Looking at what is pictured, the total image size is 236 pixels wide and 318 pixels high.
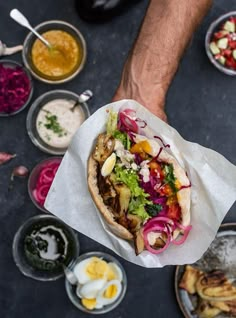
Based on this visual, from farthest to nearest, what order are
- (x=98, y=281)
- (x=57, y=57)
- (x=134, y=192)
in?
(x=57, y=57), (x=98, y=281), (x=134, y=192)

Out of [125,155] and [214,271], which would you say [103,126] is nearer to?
[125,155]

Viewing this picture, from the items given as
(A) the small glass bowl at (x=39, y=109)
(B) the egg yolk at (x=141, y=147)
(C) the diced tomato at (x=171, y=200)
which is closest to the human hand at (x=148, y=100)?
(B) the egg yolk at (x=141, y=147)

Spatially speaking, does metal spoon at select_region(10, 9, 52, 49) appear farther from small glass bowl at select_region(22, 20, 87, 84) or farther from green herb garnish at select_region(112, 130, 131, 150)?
green herb garnish at select_region(112, 130, 131, 150)

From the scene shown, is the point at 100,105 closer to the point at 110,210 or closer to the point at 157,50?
the point at 157,50

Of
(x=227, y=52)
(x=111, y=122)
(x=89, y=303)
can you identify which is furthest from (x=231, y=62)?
(x=89, y=303)

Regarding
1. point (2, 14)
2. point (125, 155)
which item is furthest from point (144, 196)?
point (2, 14)

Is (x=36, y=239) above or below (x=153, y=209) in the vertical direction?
below
